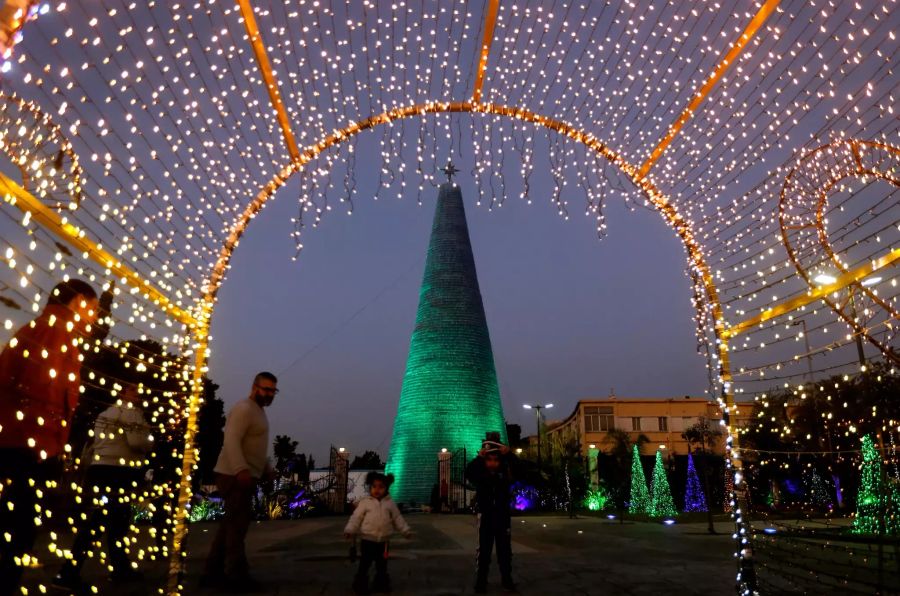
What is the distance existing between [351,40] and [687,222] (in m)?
3.52

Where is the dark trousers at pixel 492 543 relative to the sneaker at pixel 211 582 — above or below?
above

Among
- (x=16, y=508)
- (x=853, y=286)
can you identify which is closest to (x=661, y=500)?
(x=853, y=286)

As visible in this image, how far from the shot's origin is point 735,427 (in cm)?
499

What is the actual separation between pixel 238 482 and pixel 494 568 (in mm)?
3125

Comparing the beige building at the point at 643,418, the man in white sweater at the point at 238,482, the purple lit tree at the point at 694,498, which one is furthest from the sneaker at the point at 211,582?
the beige building at the point at 643,418

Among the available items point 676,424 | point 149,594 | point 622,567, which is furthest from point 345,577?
point 676,424

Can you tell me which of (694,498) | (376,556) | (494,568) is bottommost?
(694,498)

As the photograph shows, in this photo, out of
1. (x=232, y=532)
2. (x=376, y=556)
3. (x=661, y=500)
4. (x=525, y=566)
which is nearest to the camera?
(x=232, y=532)

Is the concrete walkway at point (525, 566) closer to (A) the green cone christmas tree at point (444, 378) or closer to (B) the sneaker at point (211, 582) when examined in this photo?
(B) the sneaker at point (211, 582)

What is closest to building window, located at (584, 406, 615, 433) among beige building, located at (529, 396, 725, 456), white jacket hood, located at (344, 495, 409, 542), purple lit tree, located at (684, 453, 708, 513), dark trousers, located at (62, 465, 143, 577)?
beige building, located at (529, 396, 725, 456)

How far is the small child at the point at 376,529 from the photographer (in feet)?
15.5

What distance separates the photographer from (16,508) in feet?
10.6

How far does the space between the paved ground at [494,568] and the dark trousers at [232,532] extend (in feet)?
0.75

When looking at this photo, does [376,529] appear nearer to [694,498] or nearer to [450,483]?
[450,483]
